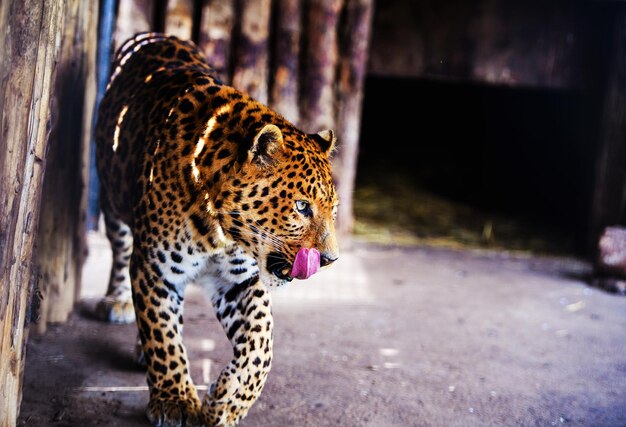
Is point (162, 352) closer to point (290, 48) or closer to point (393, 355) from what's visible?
point (393, 355)

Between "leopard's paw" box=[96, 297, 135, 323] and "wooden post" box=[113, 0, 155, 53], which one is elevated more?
"wooden post" box=[113, 0, 155, 53]

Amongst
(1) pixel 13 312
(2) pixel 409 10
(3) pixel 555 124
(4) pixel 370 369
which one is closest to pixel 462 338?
(4) pixel 370 369

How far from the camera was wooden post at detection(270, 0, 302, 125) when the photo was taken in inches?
296

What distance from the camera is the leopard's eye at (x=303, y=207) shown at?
3.72 metres

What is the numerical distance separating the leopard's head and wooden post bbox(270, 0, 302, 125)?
379 centimetres

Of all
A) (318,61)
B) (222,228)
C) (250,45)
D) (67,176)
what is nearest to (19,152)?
(222,228)

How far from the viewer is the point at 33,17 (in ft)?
10.6

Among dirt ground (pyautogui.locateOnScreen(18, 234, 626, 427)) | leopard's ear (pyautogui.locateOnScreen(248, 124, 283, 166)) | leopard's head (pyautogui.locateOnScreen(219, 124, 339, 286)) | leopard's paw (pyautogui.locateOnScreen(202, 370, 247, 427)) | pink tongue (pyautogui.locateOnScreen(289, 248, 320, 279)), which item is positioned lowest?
dirt ground (pyautogui.locateOnScreen(18, 234, 626, 427))

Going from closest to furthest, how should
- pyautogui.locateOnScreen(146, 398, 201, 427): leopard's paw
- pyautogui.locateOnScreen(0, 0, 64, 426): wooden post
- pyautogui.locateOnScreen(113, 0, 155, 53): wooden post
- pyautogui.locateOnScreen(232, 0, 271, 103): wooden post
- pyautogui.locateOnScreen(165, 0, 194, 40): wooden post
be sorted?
pyautogui.locateOnScreen(0, 0, 64, 426): wooden post, pyautogui.locateOnScreen(146, 398, 201, 427): leopard's paw, pyautogui.locateOnScreen(113, 0, 155, 53): wooden post, pyautogui.locateOnScreen(165, 0, 194, 40): wooden post, pyautogui.locateOnScreen(232, 0, 271, 103): wooden post

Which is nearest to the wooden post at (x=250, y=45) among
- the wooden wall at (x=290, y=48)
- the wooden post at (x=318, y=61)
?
the wooden wall at (x=290, y=48)

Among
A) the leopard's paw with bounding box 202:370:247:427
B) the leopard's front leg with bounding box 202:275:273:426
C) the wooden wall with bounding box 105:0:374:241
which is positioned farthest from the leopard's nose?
the wooden wall with bounding box 105:0:374:241

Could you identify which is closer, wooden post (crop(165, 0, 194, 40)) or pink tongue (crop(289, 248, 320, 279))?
pink tongue (crop(289, 248, 320, 279))

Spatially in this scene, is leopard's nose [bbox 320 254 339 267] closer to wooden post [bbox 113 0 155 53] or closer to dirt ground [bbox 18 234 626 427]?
dirt ground [bbox 18 234 626 427]

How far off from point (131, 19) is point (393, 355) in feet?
11.9
